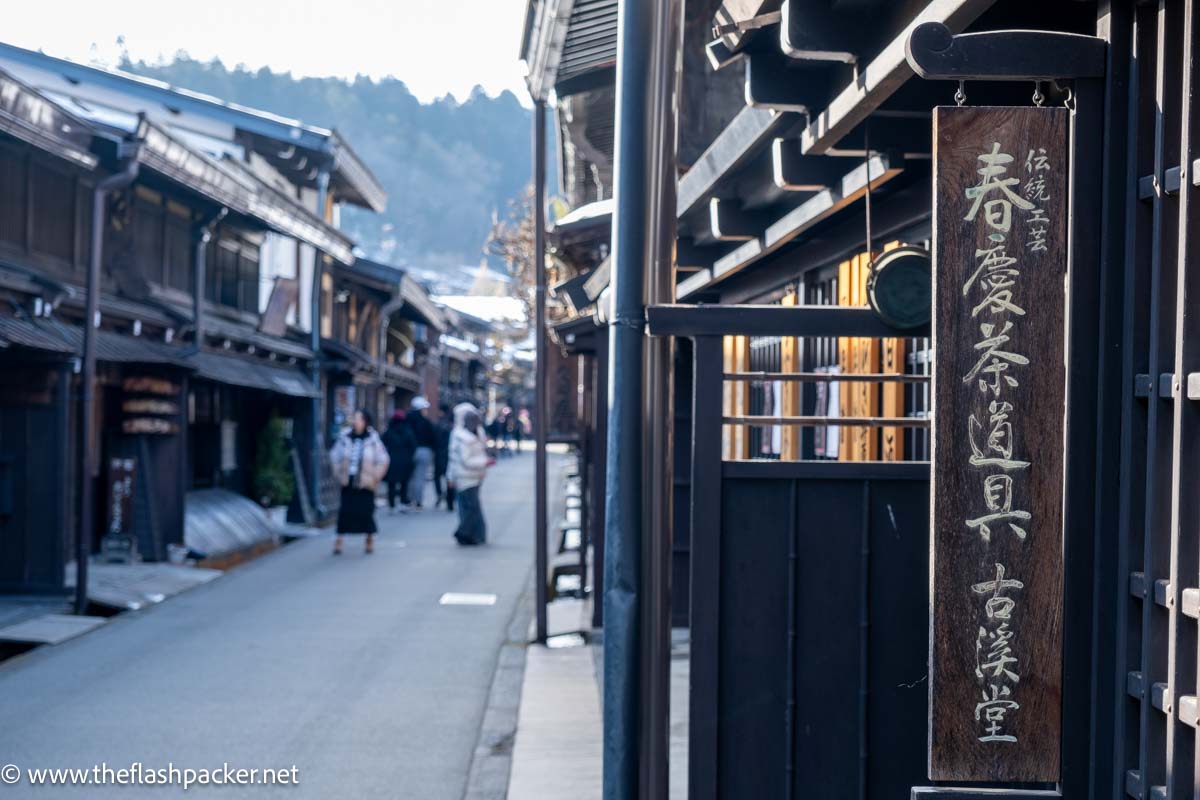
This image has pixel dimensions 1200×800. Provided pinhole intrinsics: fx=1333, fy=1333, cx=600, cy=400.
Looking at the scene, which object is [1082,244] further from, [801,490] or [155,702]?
[155,702]

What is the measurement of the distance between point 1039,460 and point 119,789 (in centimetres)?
549

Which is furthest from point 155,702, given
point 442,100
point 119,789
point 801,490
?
point 442,100

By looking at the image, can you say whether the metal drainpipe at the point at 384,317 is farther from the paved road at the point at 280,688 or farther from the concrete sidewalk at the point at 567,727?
the concrete sidewalk at the point at 567,727

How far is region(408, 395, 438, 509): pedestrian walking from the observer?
26.0 metres

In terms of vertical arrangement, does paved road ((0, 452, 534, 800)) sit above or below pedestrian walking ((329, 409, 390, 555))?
below

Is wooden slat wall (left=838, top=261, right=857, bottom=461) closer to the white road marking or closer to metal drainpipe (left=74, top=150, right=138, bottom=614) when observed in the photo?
the white road marking

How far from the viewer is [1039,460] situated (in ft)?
12.3

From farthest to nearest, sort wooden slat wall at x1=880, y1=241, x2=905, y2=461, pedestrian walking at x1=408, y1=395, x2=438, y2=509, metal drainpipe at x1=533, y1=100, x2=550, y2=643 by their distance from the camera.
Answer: pedestrian walking at x1=408, y1=395, x2=438, y2=509 → metal drainpipe at x1=533, y1=100, x2=550, y2=643 → wooden slat wall at x1=880, y1=241, x2=905, y2=461

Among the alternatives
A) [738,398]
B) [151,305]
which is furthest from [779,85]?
[151,305]

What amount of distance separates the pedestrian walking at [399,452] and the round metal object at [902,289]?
20.1 meters

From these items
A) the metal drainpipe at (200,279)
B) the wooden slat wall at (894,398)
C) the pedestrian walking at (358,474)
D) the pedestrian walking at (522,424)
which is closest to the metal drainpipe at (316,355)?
the pedestrian walking at (358,474)

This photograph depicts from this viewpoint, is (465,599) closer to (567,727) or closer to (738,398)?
(738,398)

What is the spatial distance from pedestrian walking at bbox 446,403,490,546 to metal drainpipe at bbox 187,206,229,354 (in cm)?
389

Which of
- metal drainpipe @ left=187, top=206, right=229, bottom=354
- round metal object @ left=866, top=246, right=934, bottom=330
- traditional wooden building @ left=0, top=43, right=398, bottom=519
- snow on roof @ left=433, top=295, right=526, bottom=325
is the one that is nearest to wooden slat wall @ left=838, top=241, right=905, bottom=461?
round metal object @ left=866, top=246, right=934, bottom=330
